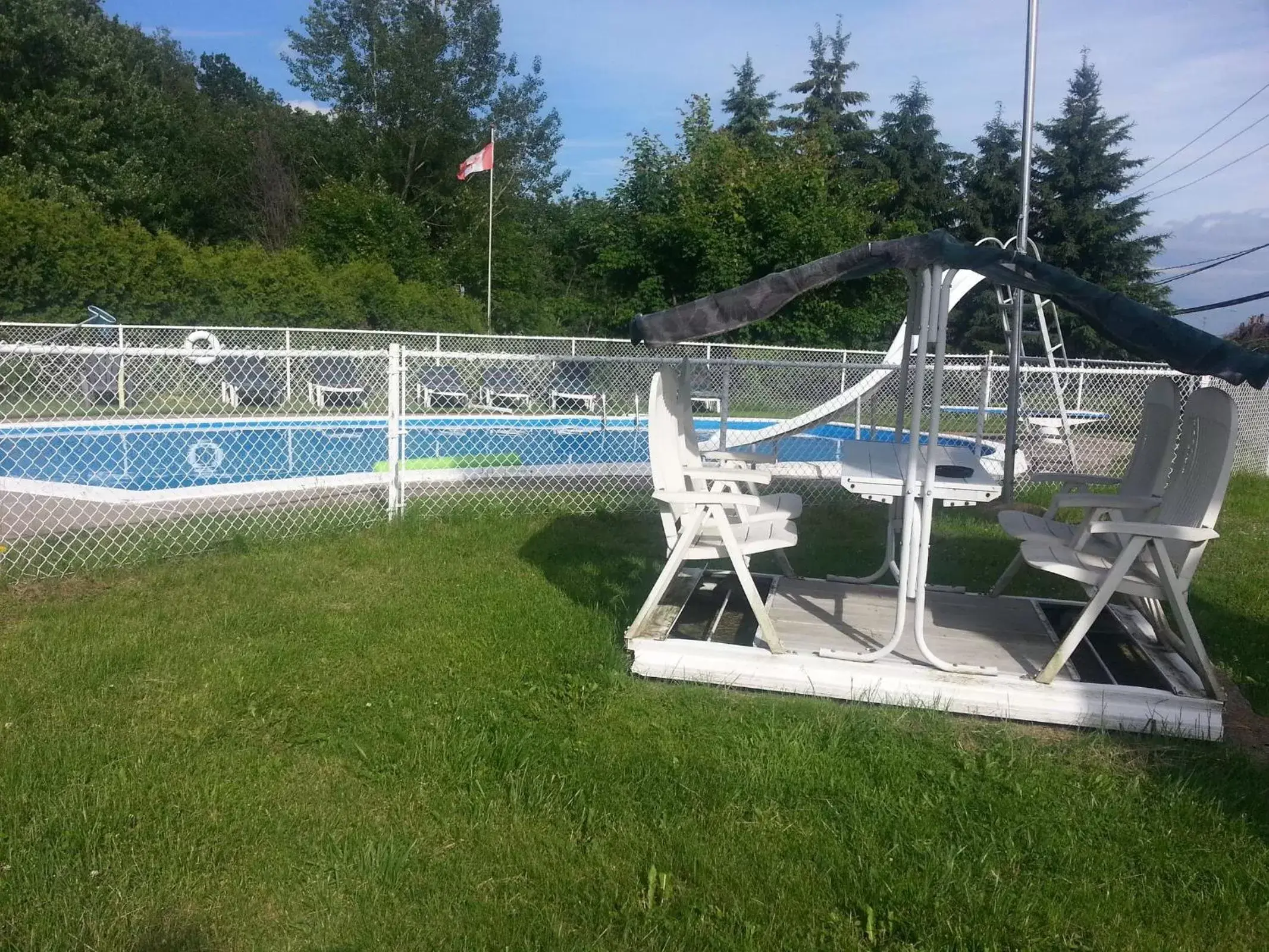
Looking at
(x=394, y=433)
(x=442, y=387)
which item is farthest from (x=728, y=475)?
(x=442, y=387)

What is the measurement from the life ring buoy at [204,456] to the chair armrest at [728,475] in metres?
7.63

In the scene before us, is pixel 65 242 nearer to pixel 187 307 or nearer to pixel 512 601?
pixel 187 307

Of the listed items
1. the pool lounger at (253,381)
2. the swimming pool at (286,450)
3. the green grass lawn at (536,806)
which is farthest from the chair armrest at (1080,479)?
the pool lounger at (253,381)

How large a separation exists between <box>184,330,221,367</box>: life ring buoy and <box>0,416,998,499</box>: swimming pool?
2.80 feet

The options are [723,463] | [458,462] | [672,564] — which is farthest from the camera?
[458,462]

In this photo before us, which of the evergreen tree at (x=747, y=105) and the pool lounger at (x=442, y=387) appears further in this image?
the evergreen tree at (x=747, y=105)

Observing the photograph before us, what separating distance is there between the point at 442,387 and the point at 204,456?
426cm

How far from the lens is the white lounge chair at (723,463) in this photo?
15.2 ft

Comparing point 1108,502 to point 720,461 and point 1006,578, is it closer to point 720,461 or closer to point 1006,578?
point 1006,578

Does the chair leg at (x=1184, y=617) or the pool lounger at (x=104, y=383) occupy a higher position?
the pool lounger at (x=104, y=383)

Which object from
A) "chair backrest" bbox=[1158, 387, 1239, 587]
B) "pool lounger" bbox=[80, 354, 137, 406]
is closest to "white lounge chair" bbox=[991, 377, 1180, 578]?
"chair backrest" bbox=[1158, 387, 1239, 587]

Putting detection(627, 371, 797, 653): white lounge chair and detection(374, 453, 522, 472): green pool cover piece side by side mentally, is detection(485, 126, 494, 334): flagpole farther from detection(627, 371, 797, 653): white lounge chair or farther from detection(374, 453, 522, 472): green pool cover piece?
detection(627, 371, 797, 653): white lounge chair

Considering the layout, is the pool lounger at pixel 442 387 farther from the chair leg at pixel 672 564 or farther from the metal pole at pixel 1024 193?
the chair leg at pixel 672 564

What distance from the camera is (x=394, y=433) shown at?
22.5ft
